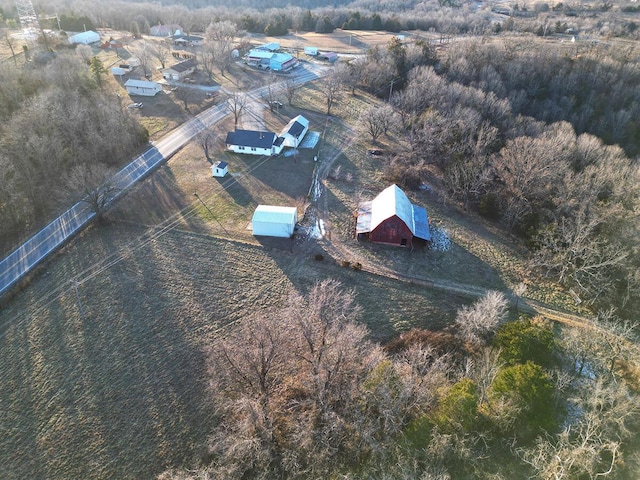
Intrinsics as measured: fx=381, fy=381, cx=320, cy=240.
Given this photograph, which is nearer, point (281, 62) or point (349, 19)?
point (281, 62)

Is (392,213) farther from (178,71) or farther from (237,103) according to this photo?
(178,71)

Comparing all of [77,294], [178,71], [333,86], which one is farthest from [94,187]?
[178,71]

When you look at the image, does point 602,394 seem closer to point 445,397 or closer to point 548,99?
point 445,397

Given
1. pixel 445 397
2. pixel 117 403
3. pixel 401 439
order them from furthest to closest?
pixel 117 403, pixel 445 397, pixel 401 439

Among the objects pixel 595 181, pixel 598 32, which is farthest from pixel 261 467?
pixel 598 32

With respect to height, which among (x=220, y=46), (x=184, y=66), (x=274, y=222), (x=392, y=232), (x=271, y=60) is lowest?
(x=392, y=232)

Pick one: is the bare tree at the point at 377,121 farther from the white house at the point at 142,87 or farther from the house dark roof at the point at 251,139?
the white house at the point at 142,87

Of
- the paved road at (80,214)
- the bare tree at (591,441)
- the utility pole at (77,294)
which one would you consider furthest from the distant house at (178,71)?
the bare tree at (591,441)
